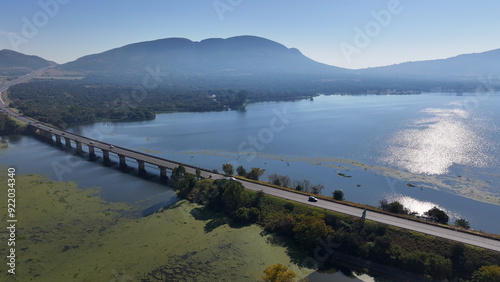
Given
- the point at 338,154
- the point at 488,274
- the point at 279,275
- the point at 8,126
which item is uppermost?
the point at 8,126

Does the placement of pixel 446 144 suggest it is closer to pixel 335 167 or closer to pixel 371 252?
pixel 335 167

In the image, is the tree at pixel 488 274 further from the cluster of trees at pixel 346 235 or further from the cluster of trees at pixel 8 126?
the cluster of trees at pixel 8 126

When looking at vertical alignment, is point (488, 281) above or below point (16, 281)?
above

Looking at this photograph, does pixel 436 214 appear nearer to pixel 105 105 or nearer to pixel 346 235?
pixel 346 235

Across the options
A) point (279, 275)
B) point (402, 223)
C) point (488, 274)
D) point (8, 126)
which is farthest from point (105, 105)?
point (488, 274)

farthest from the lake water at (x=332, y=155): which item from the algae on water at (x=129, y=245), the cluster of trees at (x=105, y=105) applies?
the cluster of trees at (x=105, y=105)

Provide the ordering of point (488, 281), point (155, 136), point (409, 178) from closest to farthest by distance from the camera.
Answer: point (488, 281) → point (409, 178) → point (155, 136)

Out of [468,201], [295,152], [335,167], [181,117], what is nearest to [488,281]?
[468,201]
